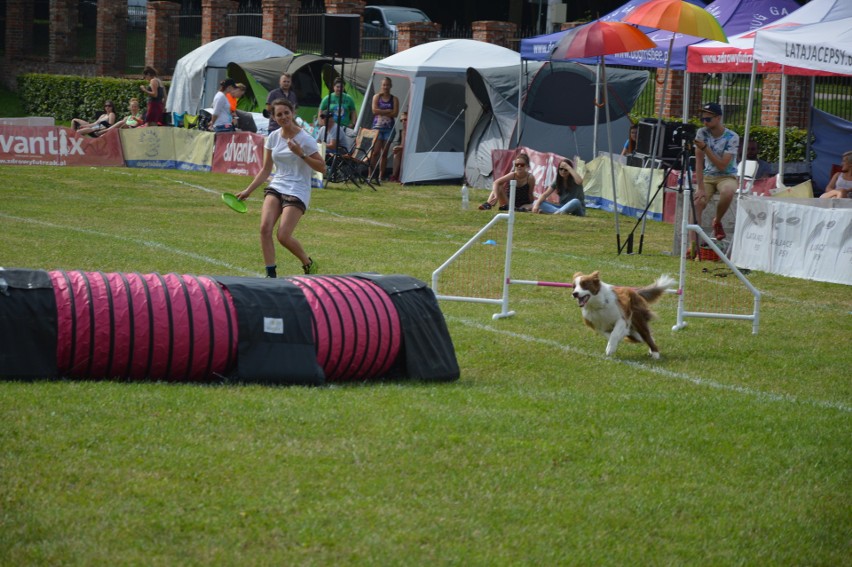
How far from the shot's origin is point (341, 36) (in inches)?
844

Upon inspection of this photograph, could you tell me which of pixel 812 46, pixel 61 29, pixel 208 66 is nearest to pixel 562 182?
pixel 812 46

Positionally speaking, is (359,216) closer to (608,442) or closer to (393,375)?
(393,375)

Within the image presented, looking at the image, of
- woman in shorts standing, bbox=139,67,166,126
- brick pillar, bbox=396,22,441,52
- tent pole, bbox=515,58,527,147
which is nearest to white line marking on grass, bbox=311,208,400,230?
tent pole, bbox=515,58,527,147

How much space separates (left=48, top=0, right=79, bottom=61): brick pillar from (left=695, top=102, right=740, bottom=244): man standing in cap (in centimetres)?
3407

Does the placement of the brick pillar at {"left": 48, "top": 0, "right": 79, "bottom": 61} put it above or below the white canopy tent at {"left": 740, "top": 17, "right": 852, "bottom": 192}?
above

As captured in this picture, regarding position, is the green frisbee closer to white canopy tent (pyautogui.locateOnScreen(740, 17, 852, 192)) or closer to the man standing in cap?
the man standing in cap

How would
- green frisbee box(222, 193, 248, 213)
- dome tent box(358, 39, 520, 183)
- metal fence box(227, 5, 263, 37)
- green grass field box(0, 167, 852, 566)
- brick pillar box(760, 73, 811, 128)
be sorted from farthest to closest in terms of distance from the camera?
metal fence box(227, 5, 263, 37) < brick pillar box(760, 73, 811, 128) < dome tent box(358, 39, 520, 183) < green frisbee box(222, 193, 248, 213) < green grass field box(0, 167, 852, 566)

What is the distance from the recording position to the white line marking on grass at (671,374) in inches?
297

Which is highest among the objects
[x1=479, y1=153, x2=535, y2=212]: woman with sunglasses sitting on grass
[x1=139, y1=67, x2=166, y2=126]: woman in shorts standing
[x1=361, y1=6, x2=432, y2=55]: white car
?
[x1=361, y1=6, x2=432, y2=55]: white car

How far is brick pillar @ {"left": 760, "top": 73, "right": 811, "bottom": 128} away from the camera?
2386 centimetres

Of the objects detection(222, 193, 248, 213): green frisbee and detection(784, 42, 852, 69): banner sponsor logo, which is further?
detection(784, 42, 852, 69): banner sponsor logo

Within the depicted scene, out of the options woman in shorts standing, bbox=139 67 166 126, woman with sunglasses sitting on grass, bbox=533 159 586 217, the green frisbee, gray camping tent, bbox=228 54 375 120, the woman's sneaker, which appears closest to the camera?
the green frisbee

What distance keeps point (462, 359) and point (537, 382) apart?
77 centimetres

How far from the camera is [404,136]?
23.2 meters
